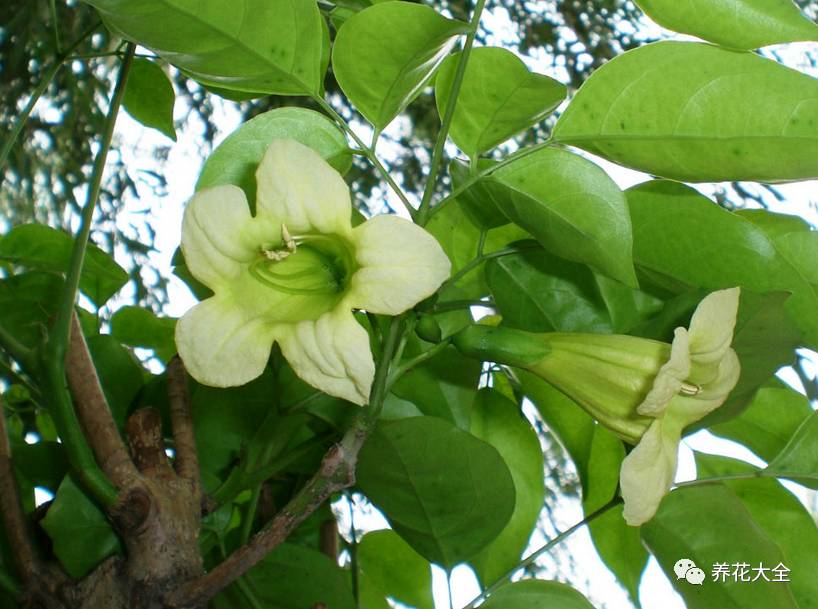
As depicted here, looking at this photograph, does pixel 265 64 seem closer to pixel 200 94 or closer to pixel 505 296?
pixel 505 296

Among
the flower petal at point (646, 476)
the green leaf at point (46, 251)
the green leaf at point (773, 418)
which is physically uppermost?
the green leaf at point (46, 251)

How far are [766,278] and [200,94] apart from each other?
1791 millimetres

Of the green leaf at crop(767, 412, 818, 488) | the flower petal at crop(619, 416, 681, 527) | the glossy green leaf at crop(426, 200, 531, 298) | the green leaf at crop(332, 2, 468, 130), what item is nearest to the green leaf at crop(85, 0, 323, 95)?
the green leaf at crop(332, 2, 468, 130)

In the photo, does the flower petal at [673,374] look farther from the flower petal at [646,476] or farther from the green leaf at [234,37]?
the green leaf at [234,37]

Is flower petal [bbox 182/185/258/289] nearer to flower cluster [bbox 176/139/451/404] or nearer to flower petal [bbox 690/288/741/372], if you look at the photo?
flower cluster [bbox 176/139/451/404]

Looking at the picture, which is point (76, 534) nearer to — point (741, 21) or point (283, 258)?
point (283, 258)

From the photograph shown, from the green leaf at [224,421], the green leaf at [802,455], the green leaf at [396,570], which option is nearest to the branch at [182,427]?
the green leaf at [224,421]

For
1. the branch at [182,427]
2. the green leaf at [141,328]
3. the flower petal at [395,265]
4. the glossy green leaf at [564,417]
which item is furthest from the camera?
the green leaf at [141,328]

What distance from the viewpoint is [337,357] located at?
1.28ft

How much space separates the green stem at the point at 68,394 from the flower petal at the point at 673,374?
0.26 m

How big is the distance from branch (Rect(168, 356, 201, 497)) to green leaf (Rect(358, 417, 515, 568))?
88mm

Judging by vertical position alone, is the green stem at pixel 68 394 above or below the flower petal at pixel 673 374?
above

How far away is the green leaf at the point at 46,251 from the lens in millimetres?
608

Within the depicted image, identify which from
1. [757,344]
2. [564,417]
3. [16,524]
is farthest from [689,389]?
[16,524]
